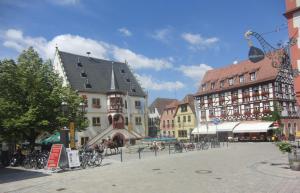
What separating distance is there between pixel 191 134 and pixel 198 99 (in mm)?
7137

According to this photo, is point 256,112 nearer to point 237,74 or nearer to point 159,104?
point 237,74

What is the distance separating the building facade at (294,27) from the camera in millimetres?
15094

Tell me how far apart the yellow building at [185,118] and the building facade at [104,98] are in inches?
450

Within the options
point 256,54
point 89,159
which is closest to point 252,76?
point 89,159

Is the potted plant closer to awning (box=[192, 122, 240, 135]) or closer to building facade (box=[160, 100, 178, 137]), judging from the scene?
awning (box=[192, 122, 240, 135])

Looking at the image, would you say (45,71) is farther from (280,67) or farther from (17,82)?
(280,67)

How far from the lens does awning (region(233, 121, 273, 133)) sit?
2158 inches

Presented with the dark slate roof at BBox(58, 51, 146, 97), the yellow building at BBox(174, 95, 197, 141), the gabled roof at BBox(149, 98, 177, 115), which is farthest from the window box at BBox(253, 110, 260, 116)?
the gabled roof at BBox(149, 98, 177, 115)

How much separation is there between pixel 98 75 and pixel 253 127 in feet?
91.2

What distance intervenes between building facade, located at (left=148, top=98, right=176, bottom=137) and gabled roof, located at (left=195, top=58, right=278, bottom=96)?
25297 millimetres

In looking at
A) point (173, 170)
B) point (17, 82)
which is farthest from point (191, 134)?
point (173, 170)

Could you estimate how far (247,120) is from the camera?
60.1 metres

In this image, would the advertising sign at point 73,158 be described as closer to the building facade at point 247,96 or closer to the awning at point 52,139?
the awning at point 52,139

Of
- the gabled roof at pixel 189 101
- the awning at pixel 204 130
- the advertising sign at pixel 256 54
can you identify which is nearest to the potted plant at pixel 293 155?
the advertising sign at pixel 256 54
